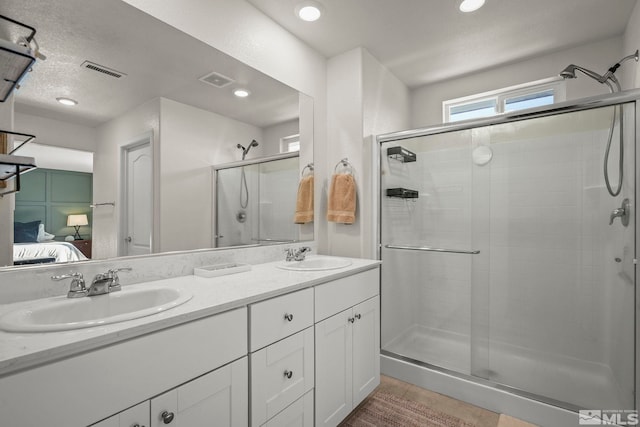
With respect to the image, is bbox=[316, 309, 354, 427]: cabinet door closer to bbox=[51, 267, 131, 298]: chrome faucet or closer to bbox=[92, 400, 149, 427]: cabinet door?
bbox=[92, 400, 149, 427]: cabinet door

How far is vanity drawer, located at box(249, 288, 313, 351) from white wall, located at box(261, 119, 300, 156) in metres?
1.03

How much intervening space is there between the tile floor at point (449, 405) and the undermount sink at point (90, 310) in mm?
1638

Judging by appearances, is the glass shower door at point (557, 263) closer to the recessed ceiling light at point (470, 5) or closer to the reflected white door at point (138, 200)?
the recessed ceiling light at point (470, 5)

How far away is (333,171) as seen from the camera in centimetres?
248

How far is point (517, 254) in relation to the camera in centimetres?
223

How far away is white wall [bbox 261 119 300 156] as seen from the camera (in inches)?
79.7

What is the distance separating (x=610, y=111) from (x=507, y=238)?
0.94 metres

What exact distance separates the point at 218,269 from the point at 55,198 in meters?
0.72

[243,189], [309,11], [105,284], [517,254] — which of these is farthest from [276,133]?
[517,254]

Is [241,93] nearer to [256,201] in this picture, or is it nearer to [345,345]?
[256,201]

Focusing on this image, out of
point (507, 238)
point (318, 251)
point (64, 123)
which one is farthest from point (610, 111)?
point (64, 123)

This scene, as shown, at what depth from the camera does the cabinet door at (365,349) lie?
5.73ft

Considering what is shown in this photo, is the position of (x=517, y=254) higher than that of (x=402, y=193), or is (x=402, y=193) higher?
(x=402, y=193)

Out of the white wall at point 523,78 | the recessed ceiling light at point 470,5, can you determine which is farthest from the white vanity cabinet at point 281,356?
the white wall at point 523,78
